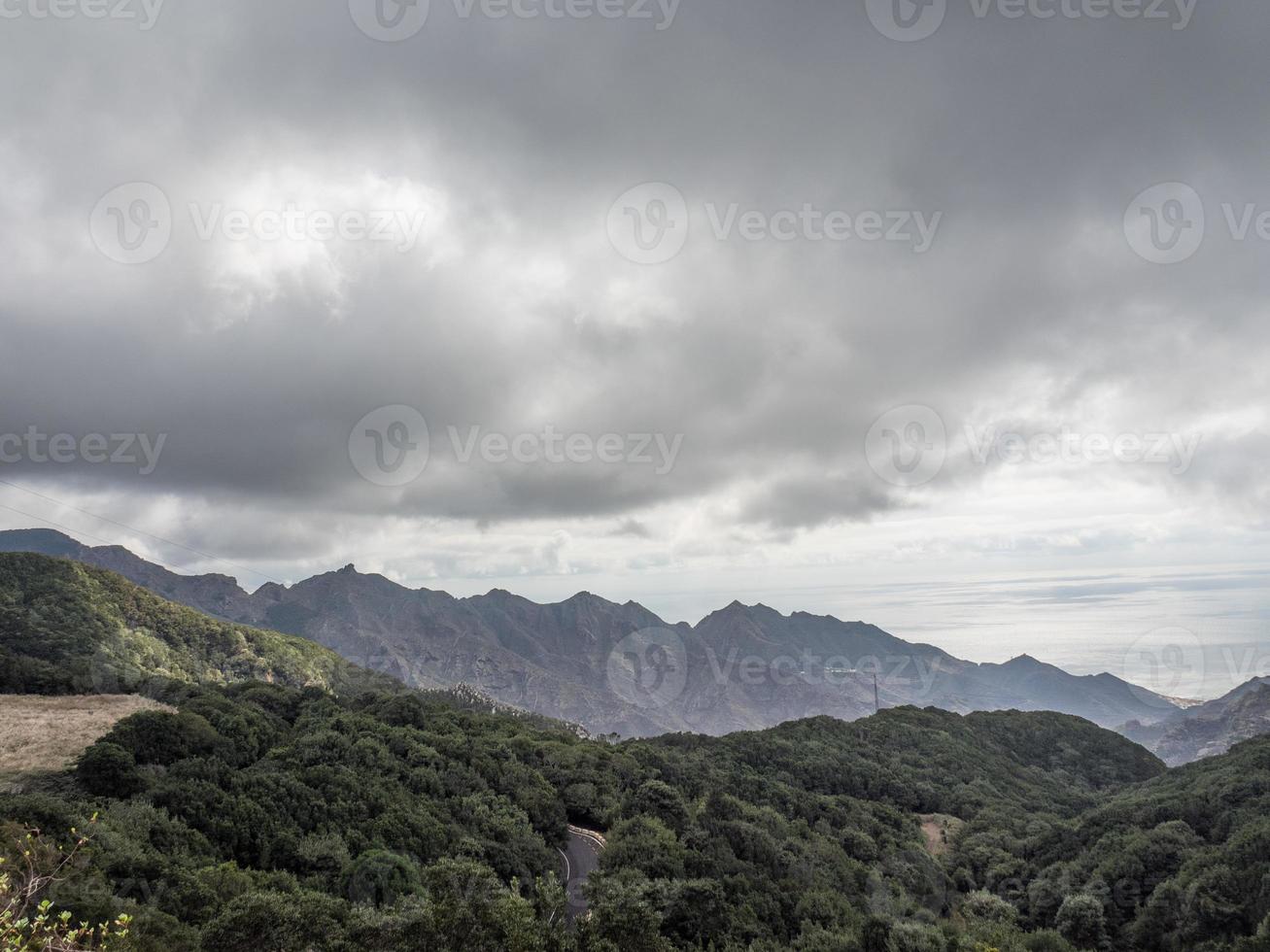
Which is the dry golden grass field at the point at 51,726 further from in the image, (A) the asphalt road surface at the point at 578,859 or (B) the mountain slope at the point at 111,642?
(A) the asphalt road surface at the point at 578,859

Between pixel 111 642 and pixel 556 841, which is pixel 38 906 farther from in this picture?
pixel 111 642

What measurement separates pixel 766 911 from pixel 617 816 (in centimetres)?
2192

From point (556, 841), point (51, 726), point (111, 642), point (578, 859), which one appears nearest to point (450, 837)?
point (578, 859)

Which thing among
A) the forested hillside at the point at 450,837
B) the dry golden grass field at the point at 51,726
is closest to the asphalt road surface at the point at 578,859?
the forested hillside at the point at 450,837

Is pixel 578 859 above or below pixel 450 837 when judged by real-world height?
below

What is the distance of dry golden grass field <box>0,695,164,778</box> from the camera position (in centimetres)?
4272

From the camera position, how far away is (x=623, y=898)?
25484 millimetres

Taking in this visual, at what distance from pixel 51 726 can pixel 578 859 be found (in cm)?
4390

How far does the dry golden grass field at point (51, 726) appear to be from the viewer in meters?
42.7

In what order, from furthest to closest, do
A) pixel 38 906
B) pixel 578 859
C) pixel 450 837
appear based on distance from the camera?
1. pixel 578 859
2. pixel 450 837
3. pixel 38 906

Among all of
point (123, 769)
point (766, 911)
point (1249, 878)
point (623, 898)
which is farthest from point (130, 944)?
point (1249, 878)

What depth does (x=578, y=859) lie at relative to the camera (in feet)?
172

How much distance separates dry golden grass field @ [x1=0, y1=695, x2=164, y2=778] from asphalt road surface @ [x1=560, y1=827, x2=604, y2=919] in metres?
35.4

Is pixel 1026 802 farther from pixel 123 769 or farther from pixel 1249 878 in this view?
pixel 123 769
